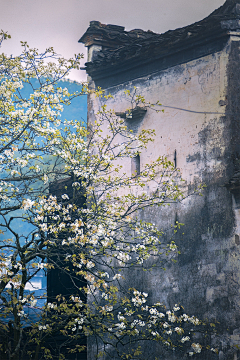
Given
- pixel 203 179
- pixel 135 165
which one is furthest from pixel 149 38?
pixel 203 179

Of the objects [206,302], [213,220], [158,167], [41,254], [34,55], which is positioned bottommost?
[206,302]

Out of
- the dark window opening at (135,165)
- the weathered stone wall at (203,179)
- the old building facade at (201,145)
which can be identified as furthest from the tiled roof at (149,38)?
the dark window opening at (135,165)

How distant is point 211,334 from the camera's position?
883 cm

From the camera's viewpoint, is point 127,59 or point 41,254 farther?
point 127,59

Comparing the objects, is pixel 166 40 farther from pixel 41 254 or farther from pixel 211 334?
pixel 211 334

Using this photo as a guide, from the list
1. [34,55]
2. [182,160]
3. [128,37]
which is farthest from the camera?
[128,37]

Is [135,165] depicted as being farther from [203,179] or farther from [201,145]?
[203,179]

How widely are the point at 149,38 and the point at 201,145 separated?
3467 mm

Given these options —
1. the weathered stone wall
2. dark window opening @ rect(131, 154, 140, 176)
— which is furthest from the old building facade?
dark window opening @ rect(131, 154, 140, 176)

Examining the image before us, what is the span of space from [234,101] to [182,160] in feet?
6.00

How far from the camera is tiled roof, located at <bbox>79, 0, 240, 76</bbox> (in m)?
9.78

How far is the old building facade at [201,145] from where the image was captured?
8.95 meters

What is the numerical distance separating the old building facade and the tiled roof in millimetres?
27

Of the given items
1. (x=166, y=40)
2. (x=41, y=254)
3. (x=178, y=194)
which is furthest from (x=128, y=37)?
(x=41, y=254)
